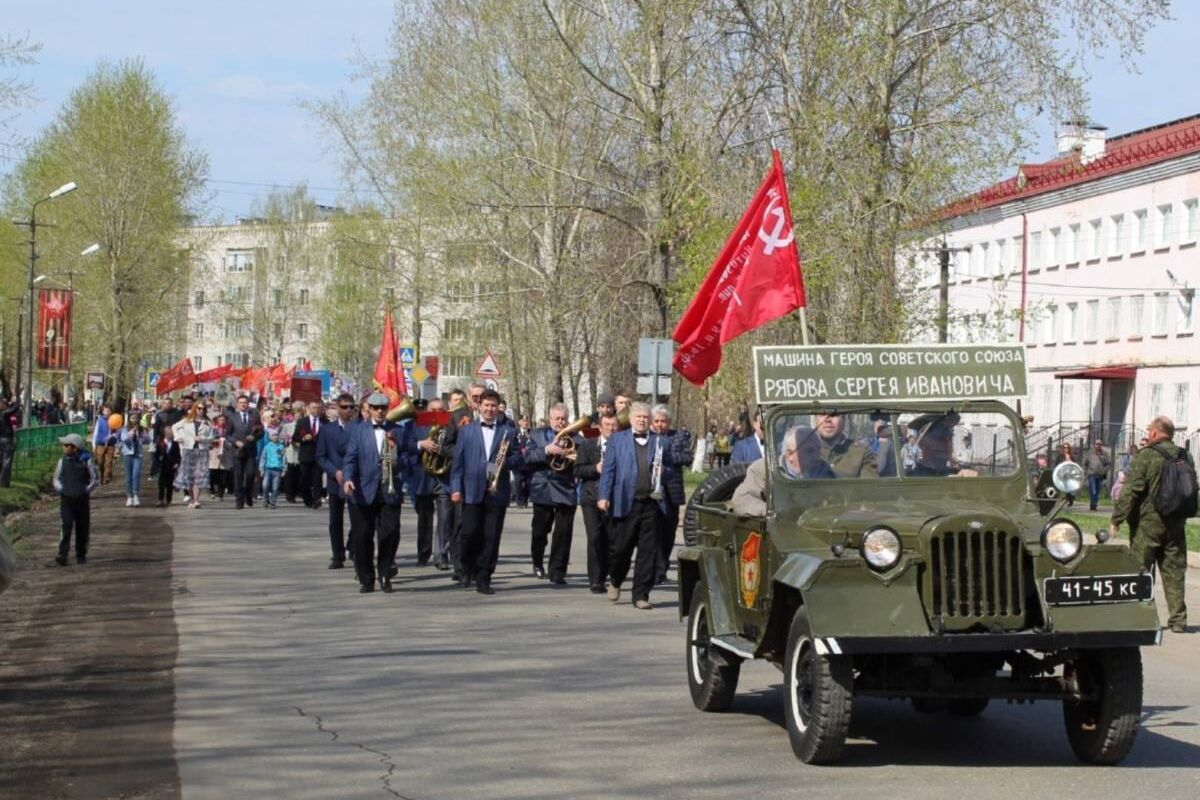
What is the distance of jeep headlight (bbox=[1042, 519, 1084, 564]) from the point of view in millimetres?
8812

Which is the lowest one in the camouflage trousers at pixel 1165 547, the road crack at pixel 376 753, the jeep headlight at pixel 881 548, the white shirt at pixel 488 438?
the road crack at pixel 376 753

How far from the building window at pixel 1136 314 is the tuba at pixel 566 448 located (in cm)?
4392

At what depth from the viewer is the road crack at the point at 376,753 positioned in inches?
330

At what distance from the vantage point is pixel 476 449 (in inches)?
717

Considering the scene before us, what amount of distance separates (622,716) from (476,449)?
7954mm

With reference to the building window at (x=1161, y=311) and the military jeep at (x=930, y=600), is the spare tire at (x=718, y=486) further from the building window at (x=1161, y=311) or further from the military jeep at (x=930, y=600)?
the building window at (x=1161, y=311)

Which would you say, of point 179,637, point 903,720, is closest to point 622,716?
point 903,720

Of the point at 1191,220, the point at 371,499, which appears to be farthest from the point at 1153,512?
the point at 1191,220

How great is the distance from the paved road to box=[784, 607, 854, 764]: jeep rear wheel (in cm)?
12

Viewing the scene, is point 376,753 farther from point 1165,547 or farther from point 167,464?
point 167,464

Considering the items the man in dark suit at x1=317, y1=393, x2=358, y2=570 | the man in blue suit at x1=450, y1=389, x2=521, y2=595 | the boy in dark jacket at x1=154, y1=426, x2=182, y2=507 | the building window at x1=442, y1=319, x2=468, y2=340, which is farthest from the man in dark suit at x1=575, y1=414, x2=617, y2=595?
the building window at x1=442, y1=319, x2=468, y2=340

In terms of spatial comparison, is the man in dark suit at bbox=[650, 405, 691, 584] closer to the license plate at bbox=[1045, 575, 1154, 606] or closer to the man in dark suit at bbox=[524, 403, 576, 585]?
the man in dark suit at bbox=[524, 403, 576, 585]

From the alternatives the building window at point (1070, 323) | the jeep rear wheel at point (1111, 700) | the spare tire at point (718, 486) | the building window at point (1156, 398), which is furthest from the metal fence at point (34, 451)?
the building window at point (1070, 323)

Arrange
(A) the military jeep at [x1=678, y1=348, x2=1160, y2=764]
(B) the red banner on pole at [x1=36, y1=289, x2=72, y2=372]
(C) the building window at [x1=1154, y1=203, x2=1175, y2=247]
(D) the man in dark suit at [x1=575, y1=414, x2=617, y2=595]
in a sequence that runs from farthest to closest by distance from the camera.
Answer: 1. (C) the building window at [x1=1154, y1=203, x2=1175, y2=247]
2. (B) the red banner on pole at [x1=36, y1=289, x2=72, y2=372]
3. (D) the man in dark suit at [x1=575, y1=414, x2=617, y2=595]
4. (A) the military jeep at [x1=678, y1=348, x2=1160, y2=764]
